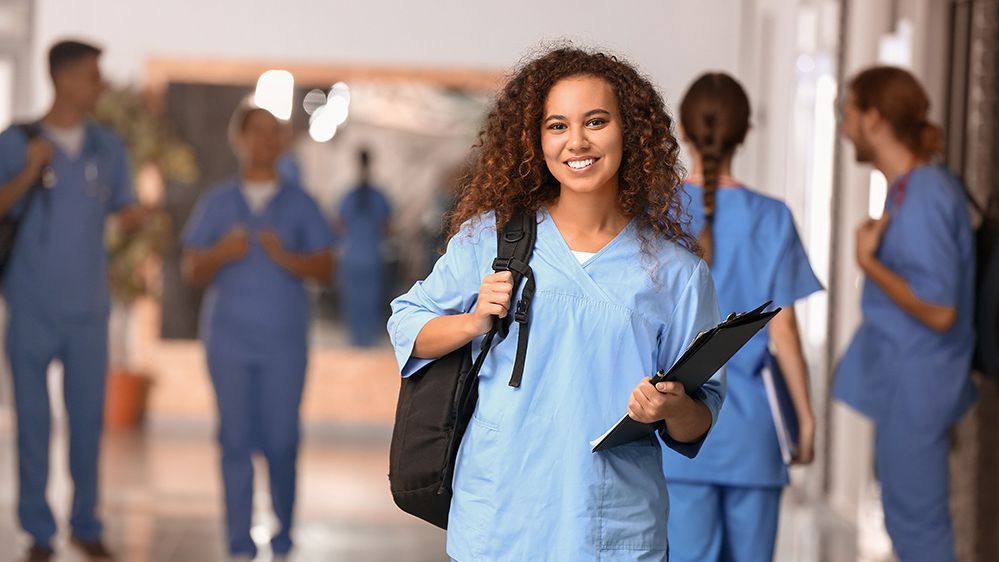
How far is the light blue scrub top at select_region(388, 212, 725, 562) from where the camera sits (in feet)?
7.25

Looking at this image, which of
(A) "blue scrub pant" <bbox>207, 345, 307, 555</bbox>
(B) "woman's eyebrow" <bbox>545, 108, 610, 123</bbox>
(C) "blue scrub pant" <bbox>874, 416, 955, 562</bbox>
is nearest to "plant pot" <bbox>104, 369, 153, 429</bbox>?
(A) "blue scrub pant" <bbox>207, 345, 307, 555</bbox>

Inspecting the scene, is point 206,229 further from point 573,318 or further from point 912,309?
point 573,318

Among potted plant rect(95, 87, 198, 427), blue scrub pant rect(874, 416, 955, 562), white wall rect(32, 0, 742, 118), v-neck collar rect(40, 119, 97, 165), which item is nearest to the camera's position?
blue scrub pant rect(874, 416, 955, 562)

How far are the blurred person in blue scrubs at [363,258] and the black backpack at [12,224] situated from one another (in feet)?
10.5

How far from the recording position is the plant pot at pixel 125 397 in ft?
27.0

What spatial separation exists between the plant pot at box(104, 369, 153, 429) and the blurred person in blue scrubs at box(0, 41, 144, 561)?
2938mm

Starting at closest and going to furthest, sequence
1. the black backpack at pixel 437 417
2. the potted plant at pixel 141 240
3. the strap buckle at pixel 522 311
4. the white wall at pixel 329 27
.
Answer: the strap buckle at pixel 522 311 → the black backpack at pixel 437 417 → the white wall at pixel 329 27 → the potted plant at pixel 141 240

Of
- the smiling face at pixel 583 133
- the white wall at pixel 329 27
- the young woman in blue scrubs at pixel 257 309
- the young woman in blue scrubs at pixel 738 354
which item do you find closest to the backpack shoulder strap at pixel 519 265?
the smiling face at pixel 583 133

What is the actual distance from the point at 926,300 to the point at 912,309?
44mm

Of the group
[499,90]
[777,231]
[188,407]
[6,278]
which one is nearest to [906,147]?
[777,231]

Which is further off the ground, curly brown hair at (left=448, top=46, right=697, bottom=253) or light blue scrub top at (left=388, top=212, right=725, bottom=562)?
curly brown hair at (left=448, top=46, right=697, bottom=253)

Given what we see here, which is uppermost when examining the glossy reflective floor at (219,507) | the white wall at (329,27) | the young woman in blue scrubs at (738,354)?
the white wall at (329,27)

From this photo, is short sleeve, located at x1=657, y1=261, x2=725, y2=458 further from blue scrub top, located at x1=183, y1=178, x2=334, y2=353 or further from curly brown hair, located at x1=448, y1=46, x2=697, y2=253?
blue scrub top, located at x1=183, y1=178, x2=334, y2=353

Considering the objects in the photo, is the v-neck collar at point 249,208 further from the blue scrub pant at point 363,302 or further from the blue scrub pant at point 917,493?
the blue scrub pant at point 363,302
